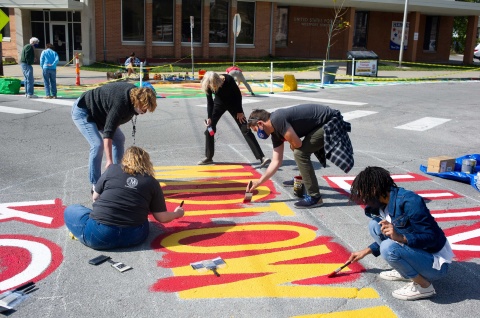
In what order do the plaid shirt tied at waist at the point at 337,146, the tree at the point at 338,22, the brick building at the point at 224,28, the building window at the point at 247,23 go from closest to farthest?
the plaid shirt tied at waist at the point at 337,146, the brick building at the point at 224,28, the building window at the point at 247,23, the tree at the point at 338,22

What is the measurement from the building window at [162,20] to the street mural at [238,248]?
25.6 meters

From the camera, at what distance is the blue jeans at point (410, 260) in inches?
158

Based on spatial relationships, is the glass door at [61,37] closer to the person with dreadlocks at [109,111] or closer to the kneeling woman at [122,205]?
the person with dreadlocks at [109,111]

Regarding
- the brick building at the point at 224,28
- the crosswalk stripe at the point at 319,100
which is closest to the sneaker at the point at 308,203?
the crosswalk stripe at the point at 319,100

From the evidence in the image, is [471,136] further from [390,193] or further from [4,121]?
[4,121]

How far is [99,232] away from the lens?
4793 mm

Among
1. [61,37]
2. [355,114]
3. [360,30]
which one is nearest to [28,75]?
[355,114]

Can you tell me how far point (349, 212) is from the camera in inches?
249

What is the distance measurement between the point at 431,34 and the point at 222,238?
42.4 m

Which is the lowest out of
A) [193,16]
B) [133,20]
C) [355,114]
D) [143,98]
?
[355,114]

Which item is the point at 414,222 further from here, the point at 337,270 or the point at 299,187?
the point at 299,187

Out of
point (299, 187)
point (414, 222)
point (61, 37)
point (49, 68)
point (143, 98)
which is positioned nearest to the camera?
point (414, 222)

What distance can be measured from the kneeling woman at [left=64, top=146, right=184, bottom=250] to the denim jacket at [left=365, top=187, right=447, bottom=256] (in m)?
2.18

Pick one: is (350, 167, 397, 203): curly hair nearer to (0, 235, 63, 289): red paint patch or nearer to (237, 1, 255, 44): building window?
(0, 235, 63, 289): red paint patch
